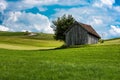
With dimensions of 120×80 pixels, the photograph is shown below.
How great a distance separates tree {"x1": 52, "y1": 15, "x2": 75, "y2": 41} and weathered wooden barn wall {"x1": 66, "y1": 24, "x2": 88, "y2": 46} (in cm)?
1671

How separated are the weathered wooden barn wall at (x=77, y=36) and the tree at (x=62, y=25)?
16711 millimetres

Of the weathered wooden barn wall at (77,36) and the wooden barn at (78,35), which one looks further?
the weathered wooden barn wall at (77,36)

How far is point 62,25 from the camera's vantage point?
370 ft

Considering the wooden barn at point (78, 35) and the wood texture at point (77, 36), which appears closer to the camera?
the wooden barn at point (78, 35)

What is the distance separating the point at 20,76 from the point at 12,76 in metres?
A: 0.54

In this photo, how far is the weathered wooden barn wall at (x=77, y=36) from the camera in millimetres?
94106

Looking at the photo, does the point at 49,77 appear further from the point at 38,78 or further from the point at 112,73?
the point at 112,73

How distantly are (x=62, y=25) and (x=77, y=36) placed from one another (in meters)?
19.0

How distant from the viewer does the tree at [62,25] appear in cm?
11206

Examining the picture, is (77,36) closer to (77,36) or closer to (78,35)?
(77,36)

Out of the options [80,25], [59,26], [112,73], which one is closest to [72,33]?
[80,25]

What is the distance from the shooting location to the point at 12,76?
2095 cm

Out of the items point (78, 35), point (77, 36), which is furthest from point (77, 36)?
point (78, 35)

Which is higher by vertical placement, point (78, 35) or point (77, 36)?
point (78, 35)
